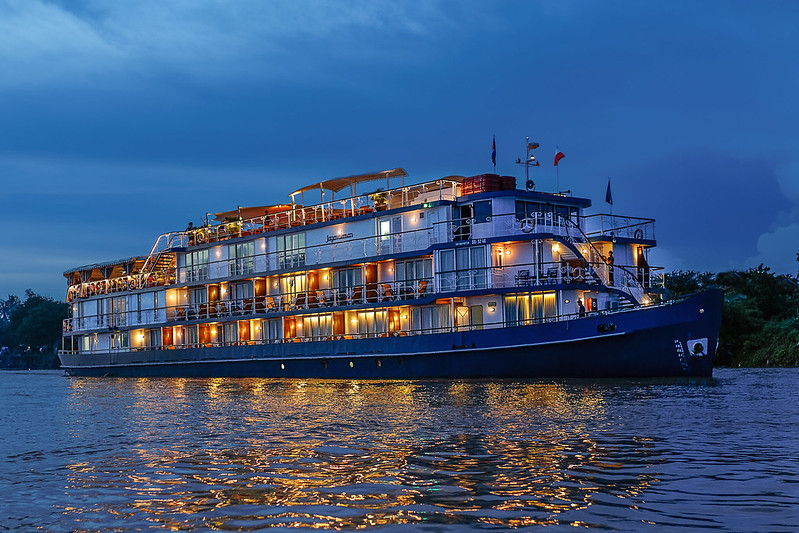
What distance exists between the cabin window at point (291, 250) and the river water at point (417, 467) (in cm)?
2407

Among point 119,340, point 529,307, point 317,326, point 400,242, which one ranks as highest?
point 400,242

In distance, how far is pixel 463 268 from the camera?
39312mm

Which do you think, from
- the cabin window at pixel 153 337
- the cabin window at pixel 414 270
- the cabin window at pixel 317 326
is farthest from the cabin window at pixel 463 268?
the cabin window at pixel 153 337

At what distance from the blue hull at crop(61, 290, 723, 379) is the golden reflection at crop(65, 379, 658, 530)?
30.8 feet

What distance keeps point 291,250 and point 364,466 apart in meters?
36.8

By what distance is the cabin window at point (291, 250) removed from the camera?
161 ft

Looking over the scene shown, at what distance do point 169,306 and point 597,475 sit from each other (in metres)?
48.4

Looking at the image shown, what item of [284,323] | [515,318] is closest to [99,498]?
[515,318]

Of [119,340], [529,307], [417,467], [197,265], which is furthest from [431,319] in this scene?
[119,340]

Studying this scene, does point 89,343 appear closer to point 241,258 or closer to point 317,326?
point 241,258

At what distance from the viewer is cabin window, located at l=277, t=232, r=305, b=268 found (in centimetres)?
4912

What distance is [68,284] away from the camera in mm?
71938

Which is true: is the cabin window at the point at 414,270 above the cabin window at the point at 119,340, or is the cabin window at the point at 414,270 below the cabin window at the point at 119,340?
above

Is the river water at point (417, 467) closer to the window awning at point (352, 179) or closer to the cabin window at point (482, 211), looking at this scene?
the cabin window at point (482, 211)
